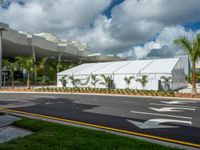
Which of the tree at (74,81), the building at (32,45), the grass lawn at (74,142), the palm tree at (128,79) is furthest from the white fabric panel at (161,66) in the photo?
the grass lawn at (74,142)

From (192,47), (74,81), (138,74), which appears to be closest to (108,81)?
(138,74)

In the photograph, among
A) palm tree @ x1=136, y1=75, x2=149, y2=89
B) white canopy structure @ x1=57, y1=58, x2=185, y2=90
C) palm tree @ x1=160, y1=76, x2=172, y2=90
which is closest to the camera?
palm tree @ x1=160, y1=76, x2=172, y2=90

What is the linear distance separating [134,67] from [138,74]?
2.92m

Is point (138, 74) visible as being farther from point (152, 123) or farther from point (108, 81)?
point (152, 123)

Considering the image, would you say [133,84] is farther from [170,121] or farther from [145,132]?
[145,132]

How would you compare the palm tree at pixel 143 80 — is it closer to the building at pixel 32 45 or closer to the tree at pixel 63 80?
the tree at pixel 63 80

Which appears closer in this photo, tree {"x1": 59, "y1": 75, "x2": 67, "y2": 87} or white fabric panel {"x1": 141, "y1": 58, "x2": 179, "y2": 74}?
white fabric panel {"x1": 141, "y1": 58, "x2": 179, "y2": 74}

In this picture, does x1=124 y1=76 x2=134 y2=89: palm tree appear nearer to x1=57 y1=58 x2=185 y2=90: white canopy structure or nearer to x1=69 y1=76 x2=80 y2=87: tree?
x1=57 y1=58 x2=185 y2=90: white canopy structure

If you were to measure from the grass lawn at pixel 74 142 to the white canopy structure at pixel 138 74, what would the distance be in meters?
22.5

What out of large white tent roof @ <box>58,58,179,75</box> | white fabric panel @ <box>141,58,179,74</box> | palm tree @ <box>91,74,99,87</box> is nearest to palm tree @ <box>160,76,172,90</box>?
large white tent roof @ <box>58,58,179,75</box>

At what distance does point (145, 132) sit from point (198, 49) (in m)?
15.6

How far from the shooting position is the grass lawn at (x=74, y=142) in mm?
5207

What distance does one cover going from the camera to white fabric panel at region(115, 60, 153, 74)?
101 ft

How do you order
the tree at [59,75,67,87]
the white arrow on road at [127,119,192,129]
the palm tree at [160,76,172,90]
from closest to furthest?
the white arrow on road at [127,119,192,129], the palm tree at [160,76,172,90], the tree at [59,75,67,87]
